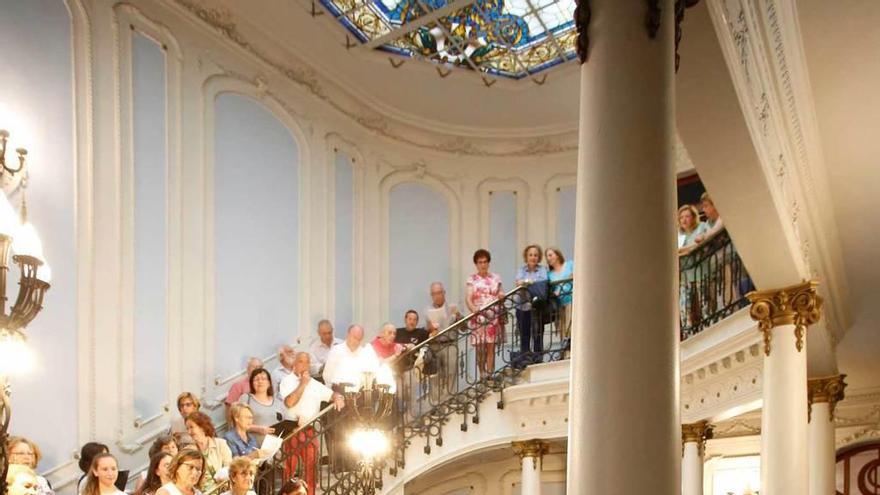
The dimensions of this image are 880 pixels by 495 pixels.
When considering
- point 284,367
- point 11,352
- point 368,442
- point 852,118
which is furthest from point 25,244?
point 284,367

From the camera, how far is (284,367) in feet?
38.6

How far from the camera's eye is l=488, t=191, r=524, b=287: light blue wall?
1580 centimetres

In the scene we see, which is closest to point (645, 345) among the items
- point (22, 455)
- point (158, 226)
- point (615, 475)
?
point (615, 475)

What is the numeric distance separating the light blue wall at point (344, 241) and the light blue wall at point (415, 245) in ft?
2.89

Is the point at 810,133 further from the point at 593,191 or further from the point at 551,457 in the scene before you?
the point at 551,457

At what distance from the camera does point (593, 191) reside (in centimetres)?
316

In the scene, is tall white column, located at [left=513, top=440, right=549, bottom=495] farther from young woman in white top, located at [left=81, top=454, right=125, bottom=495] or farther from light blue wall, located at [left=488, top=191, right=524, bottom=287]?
young woman in white top, located at [left=81, top=454, right=125, bottom=495]

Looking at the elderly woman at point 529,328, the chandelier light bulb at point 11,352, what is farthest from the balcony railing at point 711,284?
the chandelier light bulb at point 11,352

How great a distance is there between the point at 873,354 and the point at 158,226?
9.31 meters

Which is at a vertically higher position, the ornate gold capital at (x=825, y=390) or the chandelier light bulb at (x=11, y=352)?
the ornate gold capital at (x=825, y=390)

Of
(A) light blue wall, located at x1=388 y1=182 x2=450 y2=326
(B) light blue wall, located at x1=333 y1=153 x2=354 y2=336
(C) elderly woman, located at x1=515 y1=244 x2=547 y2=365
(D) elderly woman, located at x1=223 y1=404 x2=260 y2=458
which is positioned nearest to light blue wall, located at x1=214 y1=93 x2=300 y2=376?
(B) light blue wall, located at x1=333 y1=153 x2=354 y2=336

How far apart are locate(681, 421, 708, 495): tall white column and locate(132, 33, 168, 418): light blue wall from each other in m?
5.84

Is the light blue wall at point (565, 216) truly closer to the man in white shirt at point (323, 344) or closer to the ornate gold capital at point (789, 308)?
the man in white shirt at point (323, 344)

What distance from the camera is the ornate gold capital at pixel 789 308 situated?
7461 mm
